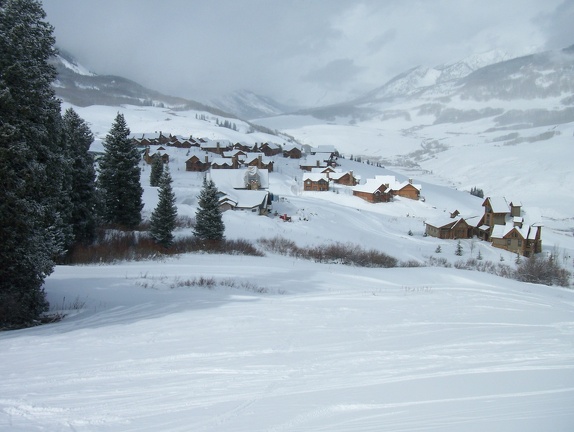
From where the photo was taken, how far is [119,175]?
2928 cm

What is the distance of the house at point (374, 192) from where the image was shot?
6592 centimetres

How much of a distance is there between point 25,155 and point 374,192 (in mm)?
60236

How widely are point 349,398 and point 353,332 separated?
3496mm

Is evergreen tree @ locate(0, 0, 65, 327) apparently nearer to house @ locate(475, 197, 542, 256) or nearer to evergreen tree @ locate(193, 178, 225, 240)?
evergreen tree @ locate(193, 178, 225, 240)

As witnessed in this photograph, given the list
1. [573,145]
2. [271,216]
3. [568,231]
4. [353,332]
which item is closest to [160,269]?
[353,332]

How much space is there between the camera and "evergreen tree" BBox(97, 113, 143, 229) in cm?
2886

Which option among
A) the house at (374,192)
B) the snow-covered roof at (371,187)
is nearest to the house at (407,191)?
the house at (374,192)

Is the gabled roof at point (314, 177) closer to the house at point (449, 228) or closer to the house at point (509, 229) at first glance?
the house at point (449, 228)

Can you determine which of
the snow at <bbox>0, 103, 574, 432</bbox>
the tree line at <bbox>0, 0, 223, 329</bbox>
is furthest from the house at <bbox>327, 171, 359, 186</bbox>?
the tree line at <bbox>0, 0, 223, 329</bbox>

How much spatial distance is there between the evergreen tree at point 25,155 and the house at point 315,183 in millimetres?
62124

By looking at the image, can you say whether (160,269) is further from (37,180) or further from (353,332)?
(353,332)

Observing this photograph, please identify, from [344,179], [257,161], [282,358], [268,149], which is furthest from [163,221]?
[268,149]

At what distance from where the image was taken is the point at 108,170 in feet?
95.0

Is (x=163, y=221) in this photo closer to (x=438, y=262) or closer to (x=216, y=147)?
(x=438, y=262)
